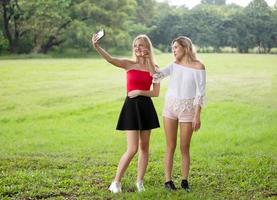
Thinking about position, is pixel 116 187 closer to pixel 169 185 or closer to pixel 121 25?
pixel 169 185

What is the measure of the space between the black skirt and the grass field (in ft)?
1.47

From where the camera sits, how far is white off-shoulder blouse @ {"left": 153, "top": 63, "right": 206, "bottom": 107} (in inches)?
127

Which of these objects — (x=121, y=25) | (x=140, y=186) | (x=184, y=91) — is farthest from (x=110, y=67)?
(x=184, y=91)

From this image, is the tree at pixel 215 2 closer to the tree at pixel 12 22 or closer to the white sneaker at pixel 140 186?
the tree at pixel 12 22

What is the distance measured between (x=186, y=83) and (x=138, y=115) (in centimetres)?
36

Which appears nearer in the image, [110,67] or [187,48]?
[187,48]

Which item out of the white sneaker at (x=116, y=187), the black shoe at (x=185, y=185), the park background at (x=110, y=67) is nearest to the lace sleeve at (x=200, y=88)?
the black shoe at (x=185, y=185)

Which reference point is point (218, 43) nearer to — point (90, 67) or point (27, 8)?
point (90, 67)

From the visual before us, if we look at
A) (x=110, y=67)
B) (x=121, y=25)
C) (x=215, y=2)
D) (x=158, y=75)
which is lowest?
(x=110, y=67)

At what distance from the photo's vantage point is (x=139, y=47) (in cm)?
326

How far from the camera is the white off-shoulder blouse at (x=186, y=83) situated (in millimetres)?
3217

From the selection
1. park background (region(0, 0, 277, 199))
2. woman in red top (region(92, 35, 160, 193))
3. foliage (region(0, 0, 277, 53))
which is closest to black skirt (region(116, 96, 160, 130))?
woman in red top (region(92, 35, 160, 193))

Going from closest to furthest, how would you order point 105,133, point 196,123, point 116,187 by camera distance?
point 196,123, point 116,187, point 105,133

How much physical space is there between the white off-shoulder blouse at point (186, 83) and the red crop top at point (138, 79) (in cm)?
6
